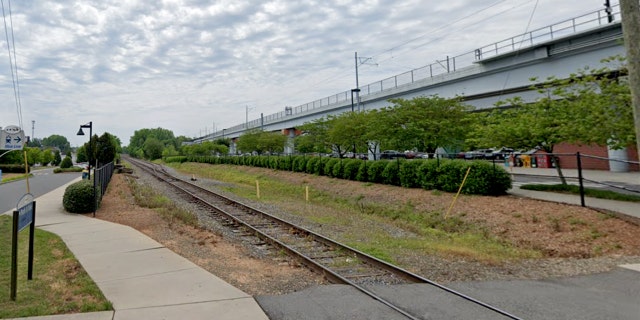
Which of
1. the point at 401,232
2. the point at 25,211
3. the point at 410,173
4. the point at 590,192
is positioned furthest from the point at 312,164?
the point at 25,211

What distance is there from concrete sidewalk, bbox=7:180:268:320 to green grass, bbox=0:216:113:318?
0.20 meters

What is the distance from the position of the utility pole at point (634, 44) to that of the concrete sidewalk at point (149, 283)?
6153 millimetres

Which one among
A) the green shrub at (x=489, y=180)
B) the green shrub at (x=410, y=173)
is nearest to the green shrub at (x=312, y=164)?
the green shrub at (x=410, y=173)

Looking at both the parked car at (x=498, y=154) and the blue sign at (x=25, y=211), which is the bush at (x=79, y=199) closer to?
the blue sign at (x=25, y=211)

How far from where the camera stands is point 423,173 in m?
18.5

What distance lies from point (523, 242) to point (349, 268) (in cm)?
578

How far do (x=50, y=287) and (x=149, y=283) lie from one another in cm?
158

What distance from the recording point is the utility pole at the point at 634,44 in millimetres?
5434

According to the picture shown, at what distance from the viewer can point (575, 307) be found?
545cm

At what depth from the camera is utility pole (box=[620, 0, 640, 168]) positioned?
17.8ft

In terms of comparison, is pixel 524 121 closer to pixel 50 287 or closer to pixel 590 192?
pixel 590 192

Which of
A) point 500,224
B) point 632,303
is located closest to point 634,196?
point 500,224

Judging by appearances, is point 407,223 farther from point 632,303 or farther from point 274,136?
point 274,136

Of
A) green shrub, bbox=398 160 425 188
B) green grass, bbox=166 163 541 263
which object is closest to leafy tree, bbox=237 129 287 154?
green grass, bbox=166 163 541 263
